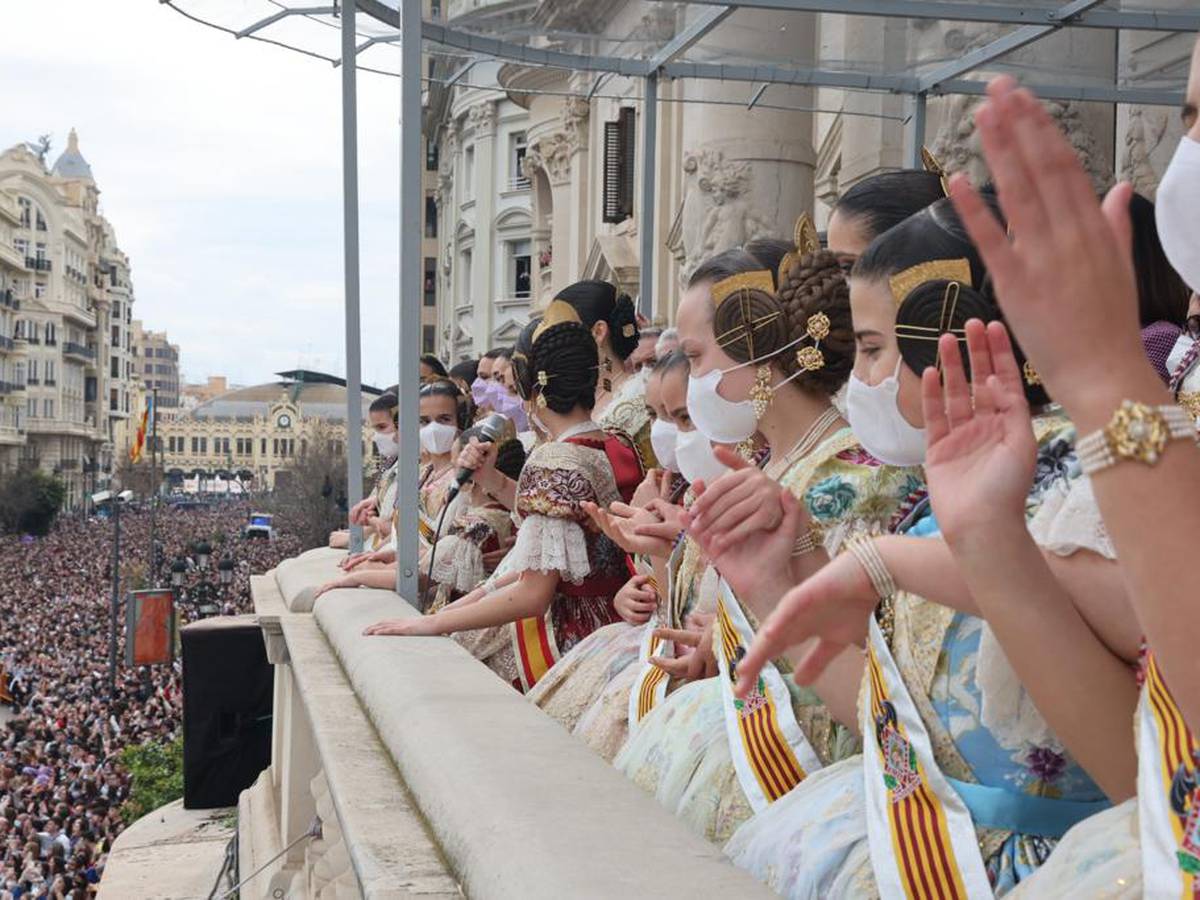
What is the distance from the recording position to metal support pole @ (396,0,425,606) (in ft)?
18.1

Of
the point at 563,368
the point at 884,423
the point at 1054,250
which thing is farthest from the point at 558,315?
the point at 1054,250

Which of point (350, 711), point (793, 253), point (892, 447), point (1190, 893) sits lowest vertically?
point (350, 711)

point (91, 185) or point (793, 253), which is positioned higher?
point (91, 185)

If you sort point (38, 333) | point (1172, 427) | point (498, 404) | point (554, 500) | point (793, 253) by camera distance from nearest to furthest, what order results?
point (1172, 427) < point (793, 253) < point (554, 500) < point (498, 404) < point (38, 333)

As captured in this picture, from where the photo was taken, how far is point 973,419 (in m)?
1.95

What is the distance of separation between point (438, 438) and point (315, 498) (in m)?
49.4

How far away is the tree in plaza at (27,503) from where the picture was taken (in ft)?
242

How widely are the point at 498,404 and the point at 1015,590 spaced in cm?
626

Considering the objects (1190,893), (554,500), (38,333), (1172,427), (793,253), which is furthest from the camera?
(38,333)

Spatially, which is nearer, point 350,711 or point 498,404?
point 350,711

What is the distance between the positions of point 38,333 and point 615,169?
9041cm

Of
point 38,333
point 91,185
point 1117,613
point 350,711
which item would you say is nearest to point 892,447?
point 1117,613

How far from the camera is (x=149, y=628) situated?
2653cm

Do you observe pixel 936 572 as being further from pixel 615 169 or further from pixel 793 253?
pixel 615 169
